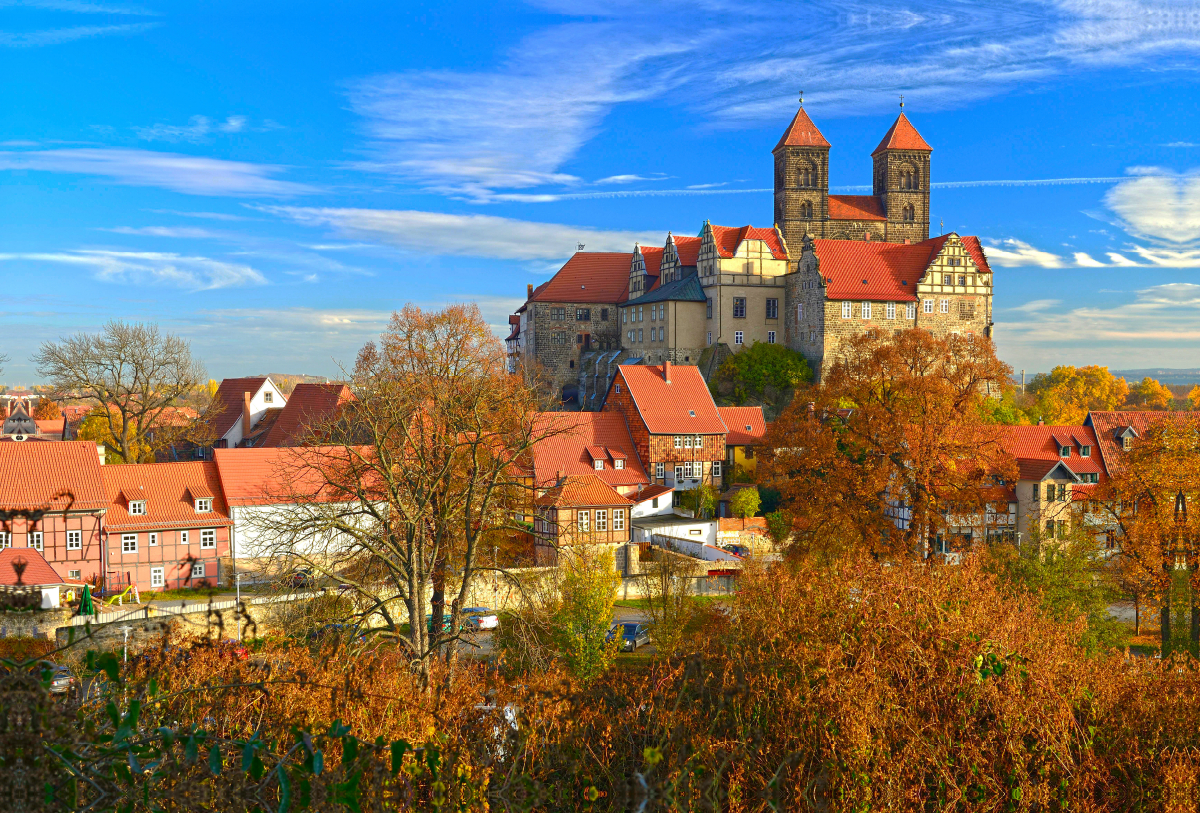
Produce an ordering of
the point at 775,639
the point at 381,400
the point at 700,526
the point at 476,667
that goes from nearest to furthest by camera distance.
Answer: the point at 775,639, the point at 476,667, the point at 381,400, the point at 700,526

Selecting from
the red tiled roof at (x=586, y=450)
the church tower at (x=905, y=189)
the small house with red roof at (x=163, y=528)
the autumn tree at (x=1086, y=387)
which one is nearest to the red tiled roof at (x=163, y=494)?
the small house with red roof at (x=163, y=528)

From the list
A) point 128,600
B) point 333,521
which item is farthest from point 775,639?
point 128,600

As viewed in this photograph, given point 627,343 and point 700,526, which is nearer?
point 700,526

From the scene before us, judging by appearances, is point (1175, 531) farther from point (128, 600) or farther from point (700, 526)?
point (128, 600)

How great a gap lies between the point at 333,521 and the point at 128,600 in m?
18.2

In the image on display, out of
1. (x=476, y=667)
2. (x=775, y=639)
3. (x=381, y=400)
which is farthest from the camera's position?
(x=381, y=400)

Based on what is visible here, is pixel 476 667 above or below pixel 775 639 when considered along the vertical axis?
below

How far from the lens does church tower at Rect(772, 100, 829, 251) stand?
72.8 meters

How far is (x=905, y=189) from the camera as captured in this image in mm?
75688

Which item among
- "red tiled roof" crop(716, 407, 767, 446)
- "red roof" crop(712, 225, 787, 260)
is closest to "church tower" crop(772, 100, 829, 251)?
"red roof" crop(712, 225, 787, 260)

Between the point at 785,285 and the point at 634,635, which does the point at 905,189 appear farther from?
the point at 634,635

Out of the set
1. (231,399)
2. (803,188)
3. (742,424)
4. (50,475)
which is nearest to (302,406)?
(231,399)

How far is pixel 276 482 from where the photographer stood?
35125 millimetres

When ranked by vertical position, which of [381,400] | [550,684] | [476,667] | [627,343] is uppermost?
[627,343]
